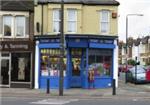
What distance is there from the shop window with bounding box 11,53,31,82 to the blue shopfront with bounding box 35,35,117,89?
941mm

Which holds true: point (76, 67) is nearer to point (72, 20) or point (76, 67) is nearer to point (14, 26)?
point (72, 20)

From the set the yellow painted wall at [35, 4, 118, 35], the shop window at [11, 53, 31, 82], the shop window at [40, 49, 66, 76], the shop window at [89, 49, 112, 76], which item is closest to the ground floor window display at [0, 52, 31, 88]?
the shop window at [11, 53, 31, 82]

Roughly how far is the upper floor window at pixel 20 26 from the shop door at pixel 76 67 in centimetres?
441

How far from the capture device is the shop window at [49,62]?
39.3m

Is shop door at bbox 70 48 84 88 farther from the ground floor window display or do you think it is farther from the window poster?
the window poster

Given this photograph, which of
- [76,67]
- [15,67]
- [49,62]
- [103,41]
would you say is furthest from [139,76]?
[15,67]

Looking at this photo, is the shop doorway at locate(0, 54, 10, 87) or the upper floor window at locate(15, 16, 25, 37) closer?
the shop doorway at locate(0, 54, 10, 87)

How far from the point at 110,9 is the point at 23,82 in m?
8.93

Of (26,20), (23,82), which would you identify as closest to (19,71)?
(23,82)

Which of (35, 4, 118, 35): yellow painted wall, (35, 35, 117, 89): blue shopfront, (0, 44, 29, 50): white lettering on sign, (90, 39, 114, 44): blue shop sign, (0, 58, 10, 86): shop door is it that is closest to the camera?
(90, 39, 114, 44): blue shop sign

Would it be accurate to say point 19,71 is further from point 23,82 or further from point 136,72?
point 136,72

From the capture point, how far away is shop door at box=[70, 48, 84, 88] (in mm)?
39438

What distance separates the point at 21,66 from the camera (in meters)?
39.9

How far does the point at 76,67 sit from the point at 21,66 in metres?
4.34
